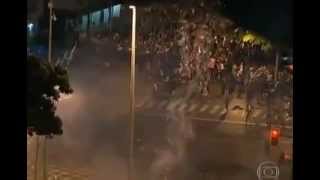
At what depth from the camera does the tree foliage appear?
1.02m

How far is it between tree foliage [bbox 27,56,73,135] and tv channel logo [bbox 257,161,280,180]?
0.52m

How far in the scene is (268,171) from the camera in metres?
1.18

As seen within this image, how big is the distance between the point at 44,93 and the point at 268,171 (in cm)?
60

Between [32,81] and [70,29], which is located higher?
[70,29]

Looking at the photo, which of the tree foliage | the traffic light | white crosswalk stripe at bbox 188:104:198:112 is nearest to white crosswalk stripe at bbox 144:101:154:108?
white crosswalk stripe at bbox 188:104:198:112

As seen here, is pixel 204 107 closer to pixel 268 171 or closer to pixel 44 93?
pixel 268 171

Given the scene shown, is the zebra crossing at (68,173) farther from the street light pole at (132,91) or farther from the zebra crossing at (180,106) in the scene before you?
the zebra crossing at (180,106)

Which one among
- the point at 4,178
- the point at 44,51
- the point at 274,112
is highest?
the point at 44,51

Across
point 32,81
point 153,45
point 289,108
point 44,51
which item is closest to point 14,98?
point 32,81

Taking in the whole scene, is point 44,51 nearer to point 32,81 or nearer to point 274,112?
point 32,81

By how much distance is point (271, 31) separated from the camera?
3.98 feet
